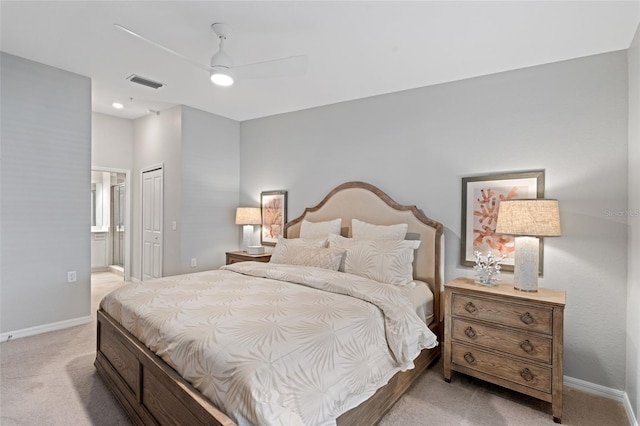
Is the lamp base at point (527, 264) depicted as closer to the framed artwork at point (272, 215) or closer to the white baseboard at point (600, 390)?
the white baseboard at point (600, 390)

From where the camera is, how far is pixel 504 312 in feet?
7.71

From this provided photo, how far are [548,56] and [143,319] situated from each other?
141 inches

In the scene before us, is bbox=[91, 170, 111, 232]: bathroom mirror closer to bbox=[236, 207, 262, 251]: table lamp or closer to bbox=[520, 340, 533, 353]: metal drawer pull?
bbox=[236, 207, 262, 251]: table lamp

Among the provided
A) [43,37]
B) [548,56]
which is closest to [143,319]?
[43,37]

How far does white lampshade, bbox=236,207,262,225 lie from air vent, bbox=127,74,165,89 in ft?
6.03

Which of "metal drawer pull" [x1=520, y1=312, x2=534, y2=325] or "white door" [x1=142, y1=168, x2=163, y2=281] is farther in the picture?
"white door" [x1=142, y1=168, x2=163, y2=281]

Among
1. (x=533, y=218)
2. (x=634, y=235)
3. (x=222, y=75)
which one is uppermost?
(x=222, y=75)

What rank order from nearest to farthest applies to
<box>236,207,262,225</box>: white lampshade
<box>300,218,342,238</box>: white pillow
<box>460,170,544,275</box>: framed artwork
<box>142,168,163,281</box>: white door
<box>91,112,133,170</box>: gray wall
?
<box>460,170,544,275</box>: framed artwork, <box>300,218,342,238</box>: white pillow, <box>236,207,262,225</box>: white lampshade, <box>142,168,163,281</box>: white door, <box>91,112,133,170</box>: gray wall

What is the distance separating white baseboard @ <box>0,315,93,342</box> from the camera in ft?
10.2

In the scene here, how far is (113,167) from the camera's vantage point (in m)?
5.30

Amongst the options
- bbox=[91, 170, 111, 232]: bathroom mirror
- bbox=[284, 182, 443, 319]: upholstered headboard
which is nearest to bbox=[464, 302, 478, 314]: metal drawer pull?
bbox=[284, 182, 443, 319]: upholstered headboard

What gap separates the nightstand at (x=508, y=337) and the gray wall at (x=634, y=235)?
0.42 m

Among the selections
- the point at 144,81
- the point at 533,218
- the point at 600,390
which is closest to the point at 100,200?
the point at 144,81

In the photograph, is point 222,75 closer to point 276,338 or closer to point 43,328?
point 276,338
